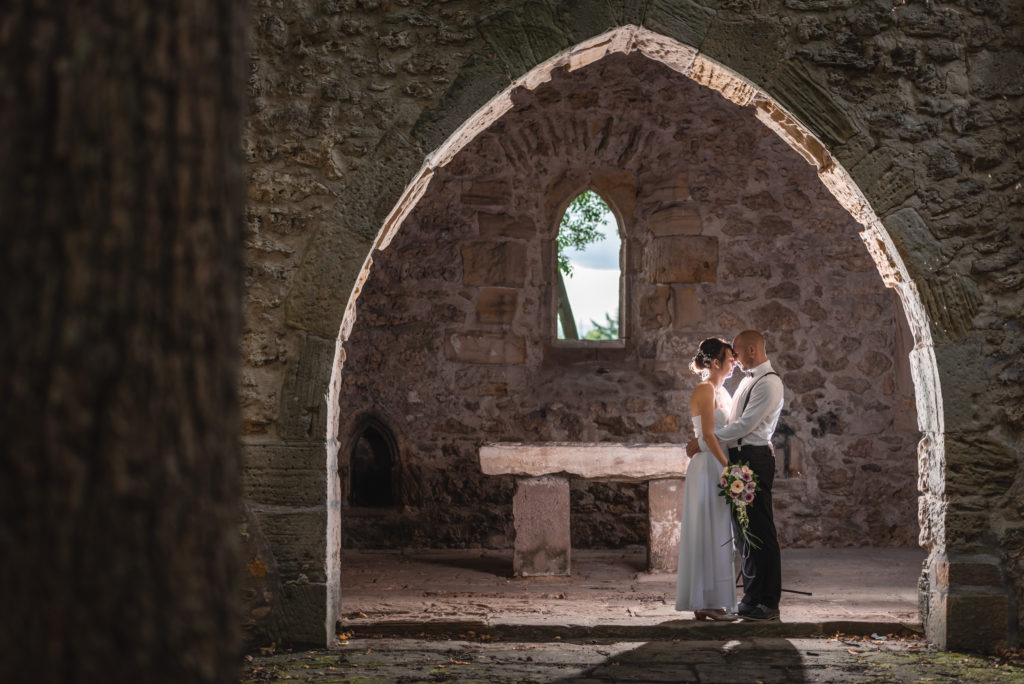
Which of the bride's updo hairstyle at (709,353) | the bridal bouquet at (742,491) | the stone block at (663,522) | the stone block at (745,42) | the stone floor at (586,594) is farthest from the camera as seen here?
the stone block at (663,522)

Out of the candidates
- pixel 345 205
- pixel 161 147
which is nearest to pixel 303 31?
pixel 345 205

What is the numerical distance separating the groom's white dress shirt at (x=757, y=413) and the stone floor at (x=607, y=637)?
0.93 meters

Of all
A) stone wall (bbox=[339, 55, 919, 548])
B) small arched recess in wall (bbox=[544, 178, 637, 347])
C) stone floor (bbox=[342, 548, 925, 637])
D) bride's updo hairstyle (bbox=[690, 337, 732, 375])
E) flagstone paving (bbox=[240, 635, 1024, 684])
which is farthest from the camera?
small arched recess in wall (bbox=[544, 178, 637, 347])

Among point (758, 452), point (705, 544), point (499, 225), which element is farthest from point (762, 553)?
point (499, 225)

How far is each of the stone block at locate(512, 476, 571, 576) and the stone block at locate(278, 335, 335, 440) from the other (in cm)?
232

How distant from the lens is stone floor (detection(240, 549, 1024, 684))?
375 centimetres

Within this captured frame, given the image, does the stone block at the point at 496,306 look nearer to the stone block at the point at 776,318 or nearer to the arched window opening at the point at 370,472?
the arched window opening at the point at 370,472

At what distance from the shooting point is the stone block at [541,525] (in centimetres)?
625

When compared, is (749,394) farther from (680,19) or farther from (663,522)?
(680,19)

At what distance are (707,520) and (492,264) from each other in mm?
3514

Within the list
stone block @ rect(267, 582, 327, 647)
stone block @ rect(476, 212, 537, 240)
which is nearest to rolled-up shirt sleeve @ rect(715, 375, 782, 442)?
stone block @ rect(267, 582, 327, 647)

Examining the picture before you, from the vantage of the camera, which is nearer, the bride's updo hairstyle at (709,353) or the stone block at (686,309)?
the bride's updo hairstyle at (709,353)

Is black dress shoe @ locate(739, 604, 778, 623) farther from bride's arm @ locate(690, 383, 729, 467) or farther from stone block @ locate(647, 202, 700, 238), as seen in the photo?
stone block @ locate(647, 202, 700, 238)

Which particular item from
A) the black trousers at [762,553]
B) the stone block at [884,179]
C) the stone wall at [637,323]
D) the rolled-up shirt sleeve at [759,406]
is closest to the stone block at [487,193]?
the stone wall at [637,323]
